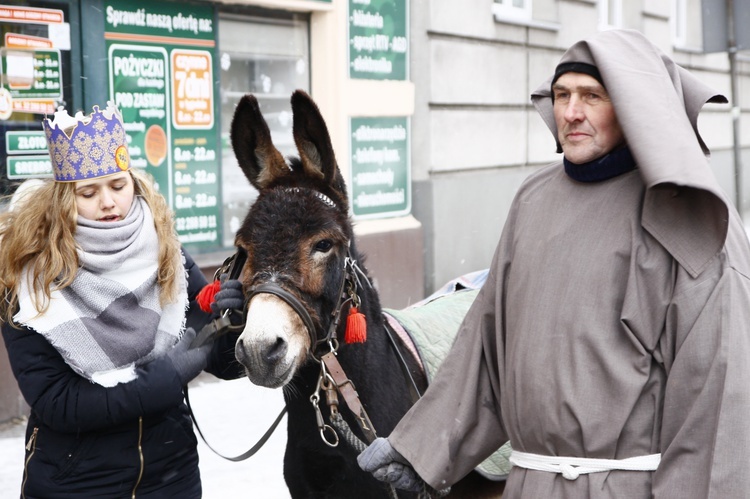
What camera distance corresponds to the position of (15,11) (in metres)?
5.93

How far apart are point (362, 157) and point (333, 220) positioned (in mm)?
5452

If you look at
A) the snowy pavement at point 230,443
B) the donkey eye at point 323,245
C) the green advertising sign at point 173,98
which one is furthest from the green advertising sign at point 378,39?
the donkey eye at point 323,245

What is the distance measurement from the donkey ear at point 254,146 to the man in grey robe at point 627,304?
42.6 inches

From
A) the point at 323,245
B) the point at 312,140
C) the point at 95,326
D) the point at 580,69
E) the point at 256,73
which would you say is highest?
the point at 256,73

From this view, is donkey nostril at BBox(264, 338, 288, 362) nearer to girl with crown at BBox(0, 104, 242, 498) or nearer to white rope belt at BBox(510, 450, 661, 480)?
girl with crown at BBox(0, 104, 242, 498)

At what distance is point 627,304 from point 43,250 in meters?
1.68

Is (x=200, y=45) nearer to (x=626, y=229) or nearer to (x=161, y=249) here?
(x=161, y=249)

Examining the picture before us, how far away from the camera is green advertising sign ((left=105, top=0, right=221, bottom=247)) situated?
6.61 metres

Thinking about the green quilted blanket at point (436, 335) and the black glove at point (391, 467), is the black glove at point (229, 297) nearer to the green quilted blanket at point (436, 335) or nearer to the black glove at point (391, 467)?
the black glove at point (391, 467)

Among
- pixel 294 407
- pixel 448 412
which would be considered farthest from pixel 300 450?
pixel 448 412

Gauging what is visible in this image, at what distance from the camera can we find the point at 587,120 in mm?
2355

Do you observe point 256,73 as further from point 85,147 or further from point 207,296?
point 85,147

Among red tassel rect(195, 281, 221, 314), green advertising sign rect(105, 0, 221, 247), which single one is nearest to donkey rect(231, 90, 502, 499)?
red tassel rect(195, 281, 221, 314)

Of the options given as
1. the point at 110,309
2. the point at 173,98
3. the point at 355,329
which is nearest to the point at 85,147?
the point at 110,309
